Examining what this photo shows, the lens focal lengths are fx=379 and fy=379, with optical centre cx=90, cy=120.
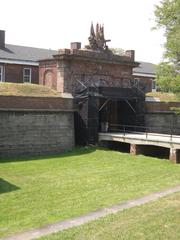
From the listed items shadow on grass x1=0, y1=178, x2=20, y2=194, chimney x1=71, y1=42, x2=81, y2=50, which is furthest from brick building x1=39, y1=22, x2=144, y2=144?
shadow on grass x1=0, y1=178, x2=20, y2=194

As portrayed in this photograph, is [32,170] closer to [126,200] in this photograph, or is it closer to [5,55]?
[126,200]

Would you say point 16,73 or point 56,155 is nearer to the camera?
point 56,155

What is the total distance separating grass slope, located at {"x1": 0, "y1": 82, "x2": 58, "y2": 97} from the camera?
22945 mm

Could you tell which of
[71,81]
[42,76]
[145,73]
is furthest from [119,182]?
[145,73]

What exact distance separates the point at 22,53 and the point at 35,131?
14.5 m

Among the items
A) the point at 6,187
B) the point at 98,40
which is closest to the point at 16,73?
the point at 98,40

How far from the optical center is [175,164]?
20.0 metres

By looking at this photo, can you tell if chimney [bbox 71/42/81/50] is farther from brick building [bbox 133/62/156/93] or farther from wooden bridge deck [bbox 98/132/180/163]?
brick building [bbox 133/62/156/93]

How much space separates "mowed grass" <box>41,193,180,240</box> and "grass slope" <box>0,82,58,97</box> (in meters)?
13.1

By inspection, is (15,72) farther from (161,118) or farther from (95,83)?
(161,118)

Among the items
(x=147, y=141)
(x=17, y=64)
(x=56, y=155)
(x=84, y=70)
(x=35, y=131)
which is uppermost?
(x=17, y=64)

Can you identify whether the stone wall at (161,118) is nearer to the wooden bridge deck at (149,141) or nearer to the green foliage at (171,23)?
the wooden bridge deck at (149,141)

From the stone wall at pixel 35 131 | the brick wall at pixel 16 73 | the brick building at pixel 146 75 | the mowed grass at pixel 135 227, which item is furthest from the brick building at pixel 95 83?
the mowed grass at pixel 135 227

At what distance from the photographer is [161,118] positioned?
3011 cm
